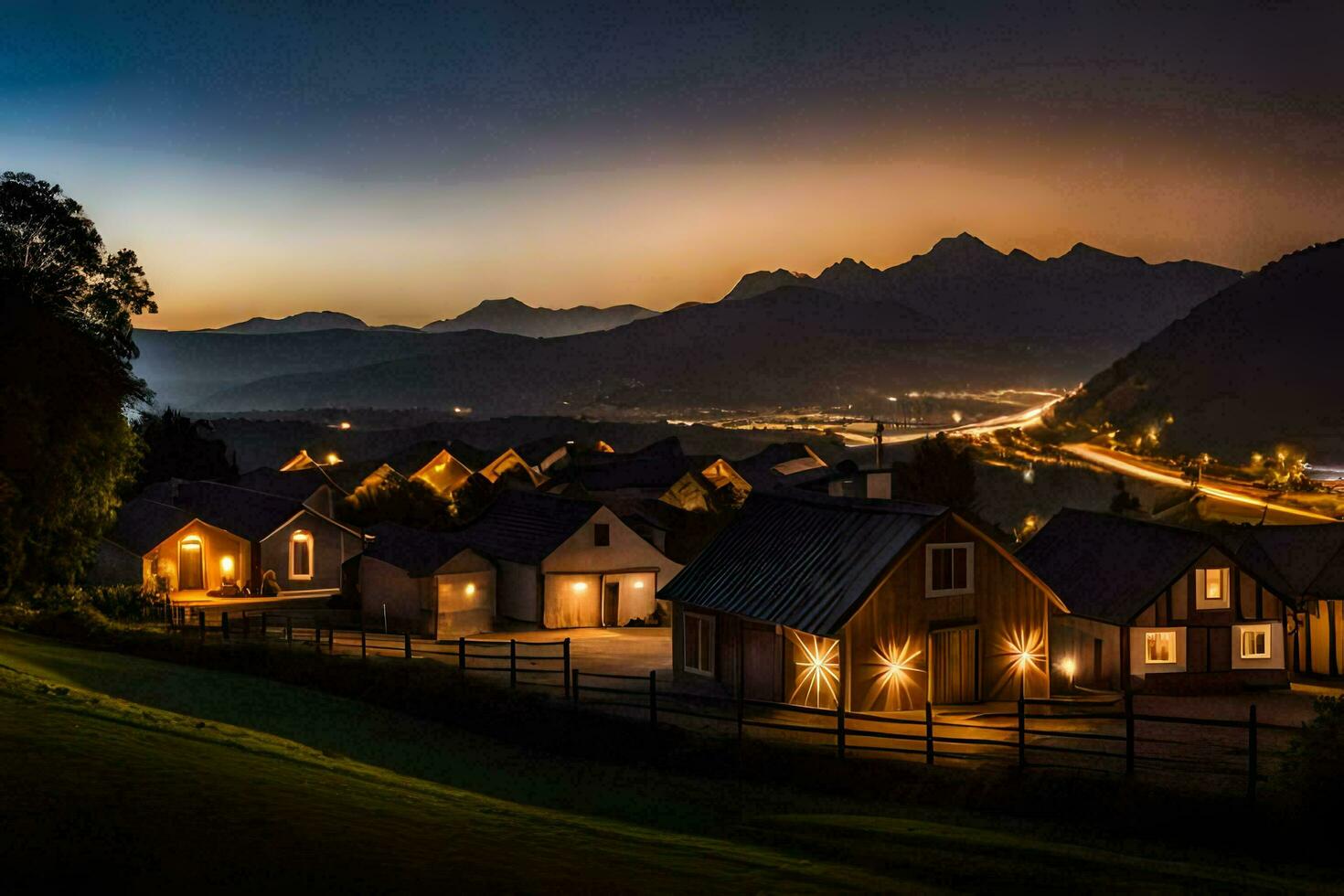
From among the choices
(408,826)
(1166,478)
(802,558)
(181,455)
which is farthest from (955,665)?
(181,455)

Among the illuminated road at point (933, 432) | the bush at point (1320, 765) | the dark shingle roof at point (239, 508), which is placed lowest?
the bush at point (1320, 765)

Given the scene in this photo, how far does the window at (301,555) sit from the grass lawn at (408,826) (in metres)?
36.4

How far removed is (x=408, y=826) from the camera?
1406 cm

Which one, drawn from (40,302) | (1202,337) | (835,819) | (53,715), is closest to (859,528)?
(835,819)

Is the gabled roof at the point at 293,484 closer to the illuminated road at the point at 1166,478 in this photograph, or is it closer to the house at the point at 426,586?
the house at the point at 426,586

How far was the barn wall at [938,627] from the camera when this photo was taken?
1160 inches

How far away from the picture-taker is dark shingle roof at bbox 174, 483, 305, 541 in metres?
59.3

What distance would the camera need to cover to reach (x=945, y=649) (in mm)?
30531

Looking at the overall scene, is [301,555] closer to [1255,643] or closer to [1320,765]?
[1255,643]

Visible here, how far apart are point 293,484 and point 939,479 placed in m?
39.7

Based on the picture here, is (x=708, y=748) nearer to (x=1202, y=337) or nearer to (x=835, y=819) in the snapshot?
(x=835, y=819)

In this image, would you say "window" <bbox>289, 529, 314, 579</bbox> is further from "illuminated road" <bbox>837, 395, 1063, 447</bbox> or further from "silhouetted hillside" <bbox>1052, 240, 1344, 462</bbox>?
"silhouetted hillside" <bbox>1052, 240, 1344, 462</bbox>

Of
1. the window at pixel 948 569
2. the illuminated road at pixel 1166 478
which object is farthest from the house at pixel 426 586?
the illuminated road at pixel 1166 478

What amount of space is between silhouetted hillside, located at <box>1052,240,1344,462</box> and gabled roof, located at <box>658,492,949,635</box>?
109 m
